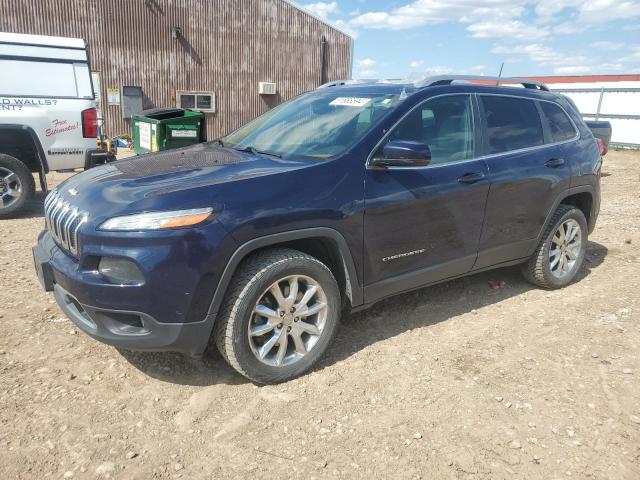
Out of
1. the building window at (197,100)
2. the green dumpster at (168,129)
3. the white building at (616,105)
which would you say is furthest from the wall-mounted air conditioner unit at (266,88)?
the white building at (616,105)

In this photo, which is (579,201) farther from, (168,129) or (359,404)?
(168,129)

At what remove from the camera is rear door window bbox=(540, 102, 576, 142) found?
173 inches

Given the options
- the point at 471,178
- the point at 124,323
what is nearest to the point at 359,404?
the point at 124,323

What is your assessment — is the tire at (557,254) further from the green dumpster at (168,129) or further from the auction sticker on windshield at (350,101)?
the green dumpster at (168,129)

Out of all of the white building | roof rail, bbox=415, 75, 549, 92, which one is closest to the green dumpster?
roof rail, bbox=415, 75, 549, 92

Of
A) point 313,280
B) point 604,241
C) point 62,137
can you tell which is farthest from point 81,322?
point 604,241

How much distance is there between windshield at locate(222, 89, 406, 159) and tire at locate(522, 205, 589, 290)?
1.97 metres

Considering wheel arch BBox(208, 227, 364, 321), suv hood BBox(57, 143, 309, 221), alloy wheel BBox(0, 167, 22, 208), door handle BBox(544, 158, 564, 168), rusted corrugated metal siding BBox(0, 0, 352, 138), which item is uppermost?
rusted corrugated metal siding BBox(0, 0, 352, 138)

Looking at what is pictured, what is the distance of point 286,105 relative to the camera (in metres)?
4.27

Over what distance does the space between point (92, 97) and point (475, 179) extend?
5603mm

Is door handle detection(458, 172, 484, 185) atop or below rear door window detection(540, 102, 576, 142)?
below

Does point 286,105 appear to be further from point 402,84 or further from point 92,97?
point 92,97

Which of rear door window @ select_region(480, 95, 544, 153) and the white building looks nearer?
rear door window @ select_region(480, 95, 544, 153)

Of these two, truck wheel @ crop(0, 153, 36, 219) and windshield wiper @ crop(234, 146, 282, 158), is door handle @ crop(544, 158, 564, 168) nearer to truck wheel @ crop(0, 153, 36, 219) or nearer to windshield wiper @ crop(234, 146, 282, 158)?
windshield wiper @ crop(234, 146, 282, 158)
